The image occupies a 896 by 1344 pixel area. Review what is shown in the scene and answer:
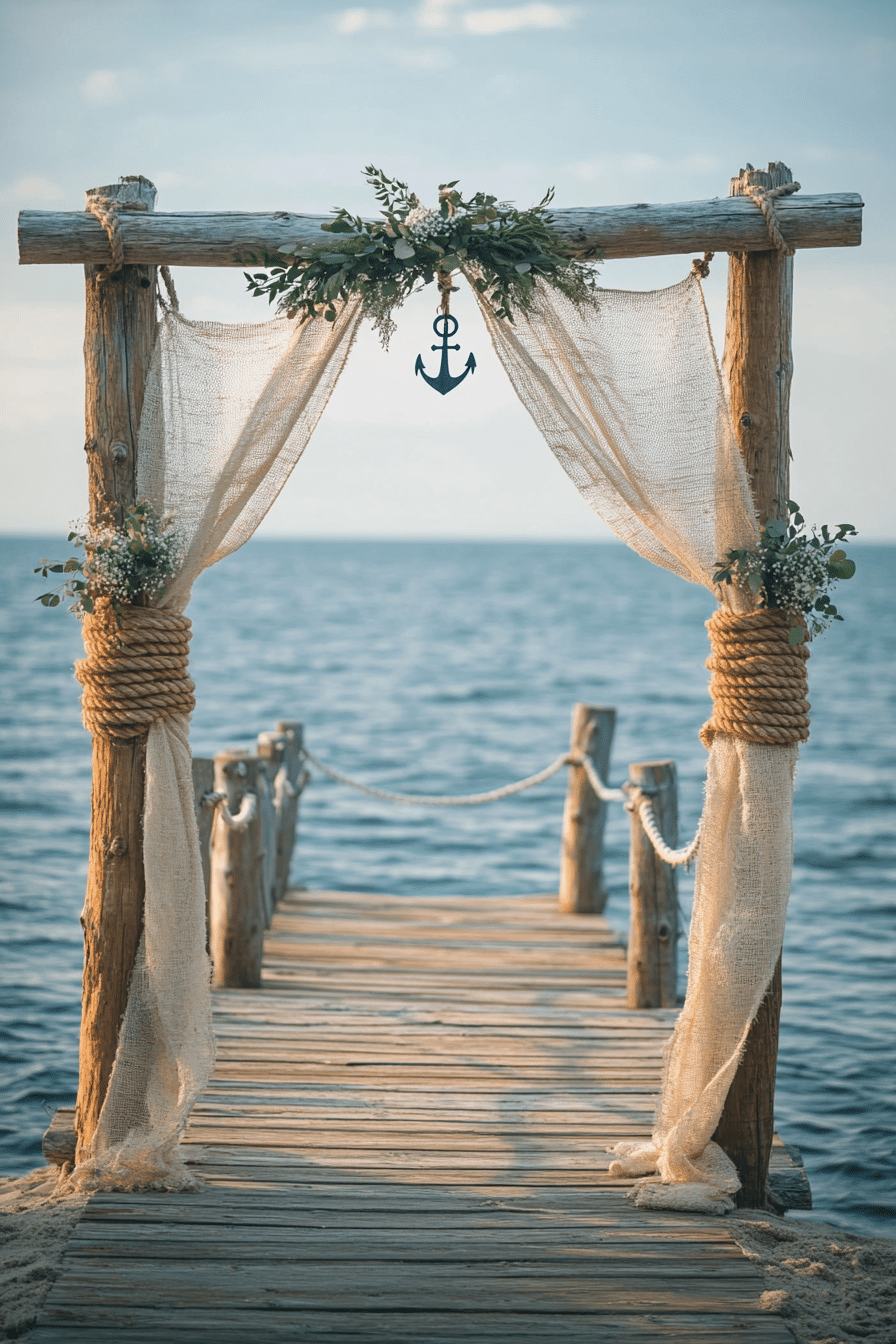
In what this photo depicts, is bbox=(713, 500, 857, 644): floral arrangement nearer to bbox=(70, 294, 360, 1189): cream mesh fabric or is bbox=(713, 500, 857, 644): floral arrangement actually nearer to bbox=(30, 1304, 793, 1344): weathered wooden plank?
bbox=(70, 294, 360, 1189): cream mesh fabric

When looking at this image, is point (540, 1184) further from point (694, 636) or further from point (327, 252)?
point (694, 636)

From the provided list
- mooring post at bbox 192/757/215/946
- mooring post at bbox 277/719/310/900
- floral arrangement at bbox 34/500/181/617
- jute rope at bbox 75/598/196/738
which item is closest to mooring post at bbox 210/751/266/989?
mooring post at bbox 192/757/215/946

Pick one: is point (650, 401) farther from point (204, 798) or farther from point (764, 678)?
point (204, 798)

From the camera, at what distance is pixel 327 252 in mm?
3920

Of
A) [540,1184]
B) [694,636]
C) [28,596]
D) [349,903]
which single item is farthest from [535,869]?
[28,596]

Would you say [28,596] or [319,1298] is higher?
[28,596]

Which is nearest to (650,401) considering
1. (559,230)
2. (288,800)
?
(559,230)

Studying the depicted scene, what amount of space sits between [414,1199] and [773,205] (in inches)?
134

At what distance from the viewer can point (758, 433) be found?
4168mm

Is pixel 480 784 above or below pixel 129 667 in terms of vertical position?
below

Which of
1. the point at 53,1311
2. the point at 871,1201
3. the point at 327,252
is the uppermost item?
the point at 327,252

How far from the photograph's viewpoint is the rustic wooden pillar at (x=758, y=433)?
13.6 feet

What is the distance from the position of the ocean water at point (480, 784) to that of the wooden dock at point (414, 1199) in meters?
1.35

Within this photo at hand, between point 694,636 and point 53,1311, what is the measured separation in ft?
140
